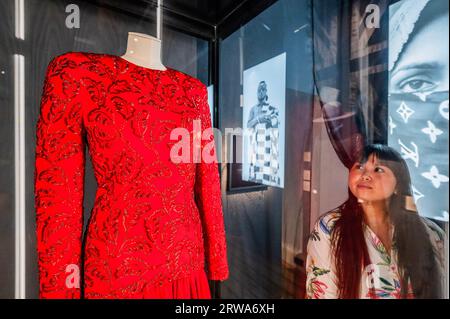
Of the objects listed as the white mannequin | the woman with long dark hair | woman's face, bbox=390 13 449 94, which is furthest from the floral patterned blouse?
the white mannequin

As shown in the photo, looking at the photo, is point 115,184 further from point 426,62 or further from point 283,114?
point 426,62

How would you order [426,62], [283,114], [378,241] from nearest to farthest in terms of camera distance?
[426,62] < [378,241] < [283,114]

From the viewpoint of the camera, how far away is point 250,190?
3.08 feet

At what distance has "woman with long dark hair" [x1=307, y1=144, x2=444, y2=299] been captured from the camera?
618mm

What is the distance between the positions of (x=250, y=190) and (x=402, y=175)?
1.58ft

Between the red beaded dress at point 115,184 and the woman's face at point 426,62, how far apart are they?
0.57 metres

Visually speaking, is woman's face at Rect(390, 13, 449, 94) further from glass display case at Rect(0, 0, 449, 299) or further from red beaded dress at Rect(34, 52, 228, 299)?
red beaded dress at Rect(34, 52, 228, 299)

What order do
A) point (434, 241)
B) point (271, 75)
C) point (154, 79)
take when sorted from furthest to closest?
1. point (271, 75)
2. point (154, 79)
3. point (434, 241)

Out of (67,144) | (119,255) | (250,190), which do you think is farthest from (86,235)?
(250,190)

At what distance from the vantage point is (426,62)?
58 cm

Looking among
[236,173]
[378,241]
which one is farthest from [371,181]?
[236,173]

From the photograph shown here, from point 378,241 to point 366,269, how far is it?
0.09 metres
